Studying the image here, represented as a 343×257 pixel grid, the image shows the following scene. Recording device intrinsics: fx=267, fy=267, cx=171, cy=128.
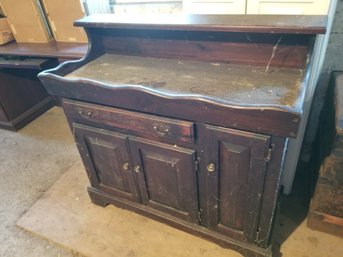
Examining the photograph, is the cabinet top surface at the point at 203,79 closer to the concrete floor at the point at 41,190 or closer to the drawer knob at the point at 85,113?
the drawer knob at the point at 85,113

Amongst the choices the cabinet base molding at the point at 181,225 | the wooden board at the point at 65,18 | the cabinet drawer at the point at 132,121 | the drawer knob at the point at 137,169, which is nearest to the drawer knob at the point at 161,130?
the cabinet drawer at the point at 132,121

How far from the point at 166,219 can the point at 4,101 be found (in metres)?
1.82

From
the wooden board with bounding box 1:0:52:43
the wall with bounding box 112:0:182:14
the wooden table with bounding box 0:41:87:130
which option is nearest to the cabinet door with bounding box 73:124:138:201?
the wooden table with bounding box 0:41:87:130

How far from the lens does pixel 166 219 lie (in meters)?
1.40

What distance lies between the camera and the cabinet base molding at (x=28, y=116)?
94.6 inches

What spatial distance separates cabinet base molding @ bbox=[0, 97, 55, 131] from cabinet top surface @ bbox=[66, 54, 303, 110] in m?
1.46

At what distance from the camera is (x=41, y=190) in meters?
1.79

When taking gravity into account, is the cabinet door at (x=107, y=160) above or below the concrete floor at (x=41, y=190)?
above

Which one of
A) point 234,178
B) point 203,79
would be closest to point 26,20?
point 203,79

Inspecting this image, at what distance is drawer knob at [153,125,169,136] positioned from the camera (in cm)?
103

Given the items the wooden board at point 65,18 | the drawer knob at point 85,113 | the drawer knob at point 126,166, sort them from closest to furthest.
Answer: the drawer knob at point 85,113, the drawer knob at point 126,166, the wooden board at point 65,18

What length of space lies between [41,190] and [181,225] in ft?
3.32

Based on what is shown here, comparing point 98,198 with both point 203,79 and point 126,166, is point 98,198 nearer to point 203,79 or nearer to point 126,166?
point 126,166

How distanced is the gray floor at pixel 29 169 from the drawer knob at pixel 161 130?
0.87 metres
